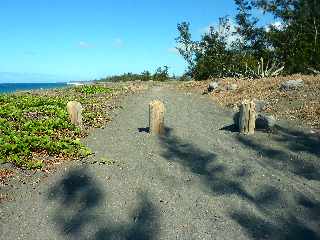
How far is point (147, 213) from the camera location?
8148 mm

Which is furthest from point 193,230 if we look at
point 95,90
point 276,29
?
point 276,29

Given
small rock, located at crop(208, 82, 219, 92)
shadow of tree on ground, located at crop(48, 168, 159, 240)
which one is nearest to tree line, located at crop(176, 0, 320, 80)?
small rock, located at crop(208, 82, 219, 92)

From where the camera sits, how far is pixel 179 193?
9008 mm

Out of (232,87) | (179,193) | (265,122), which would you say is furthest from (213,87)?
(179,193)

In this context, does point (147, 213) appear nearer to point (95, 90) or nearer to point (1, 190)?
point (1, 190)

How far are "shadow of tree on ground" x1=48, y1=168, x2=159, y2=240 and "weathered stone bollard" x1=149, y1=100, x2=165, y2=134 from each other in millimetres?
4603

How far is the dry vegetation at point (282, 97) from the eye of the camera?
1611 centimetres

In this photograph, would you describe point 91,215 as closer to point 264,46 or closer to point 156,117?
point 156,117

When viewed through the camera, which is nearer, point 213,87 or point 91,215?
point 91,215

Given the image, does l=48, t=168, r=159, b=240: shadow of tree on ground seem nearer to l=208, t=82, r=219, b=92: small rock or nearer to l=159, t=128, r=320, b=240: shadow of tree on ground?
l=159, t=128, r=320, b=240: shadow of tree on ground

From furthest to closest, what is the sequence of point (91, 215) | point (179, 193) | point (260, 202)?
point (179, 193)
point (260, 202)
point (91, 215)

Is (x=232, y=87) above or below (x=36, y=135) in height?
above

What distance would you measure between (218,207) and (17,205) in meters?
3.69

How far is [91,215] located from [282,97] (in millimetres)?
12814
